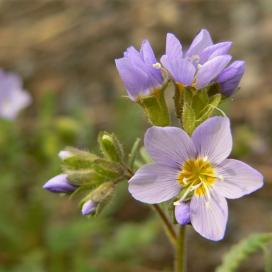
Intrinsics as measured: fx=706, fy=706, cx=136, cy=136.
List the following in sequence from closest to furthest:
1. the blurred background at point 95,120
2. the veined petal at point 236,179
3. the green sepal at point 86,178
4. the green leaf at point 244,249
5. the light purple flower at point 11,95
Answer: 1. the veined petal at point 236,179
2. the green sepal at point 86,178
3. the green leaf at point 244,249
4. the blurred background at point 95,120
5. the light purple flower at point 11,95

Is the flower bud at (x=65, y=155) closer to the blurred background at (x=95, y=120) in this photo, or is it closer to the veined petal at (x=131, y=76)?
the veined petal at (x=131, y=76)

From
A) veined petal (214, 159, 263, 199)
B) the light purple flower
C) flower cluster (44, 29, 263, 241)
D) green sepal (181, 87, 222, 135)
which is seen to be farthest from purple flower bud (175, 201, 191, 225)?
the light purple flower

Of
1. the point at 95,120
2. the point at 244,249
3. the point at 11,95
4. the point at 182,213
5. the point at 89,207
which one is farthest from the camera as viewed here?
the point at 95,120

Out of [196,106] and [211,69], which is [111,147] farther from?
[211,69]

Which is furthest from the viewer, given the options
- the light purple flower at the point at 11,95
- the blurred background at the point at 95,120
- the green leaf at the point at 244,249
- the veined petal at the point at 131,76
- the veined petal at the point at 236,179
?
the light purple flower at the point at 11,95

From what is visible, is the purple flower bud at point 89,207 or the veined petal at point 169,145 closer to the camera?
the veined petal at point 169,145

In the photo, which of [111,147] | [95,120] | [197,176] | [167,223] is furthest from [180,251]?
[95,120]

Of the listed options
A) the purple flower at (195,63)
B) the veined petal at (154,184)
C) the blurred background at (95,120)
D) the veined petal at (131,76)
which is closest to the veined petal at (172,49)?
the purple flower at (195,63)
